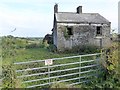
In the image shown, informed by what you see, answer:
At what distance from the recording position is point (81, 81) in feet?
36.0

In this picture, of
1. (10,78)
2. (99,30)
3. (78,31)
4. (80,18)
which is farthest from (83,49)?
(10,78)

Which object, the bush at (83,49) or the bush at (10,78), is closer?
the bush at (10,78)

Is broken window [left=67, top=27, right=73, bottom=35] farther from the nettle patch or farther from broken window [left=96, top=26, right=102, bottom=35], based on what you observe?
broken window [left=96, top=26, right=102, bottom=35]

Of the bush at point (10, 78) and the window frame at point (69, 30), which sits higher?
the window frame at point (69, 30)

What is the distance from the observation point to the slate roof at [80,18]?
2955 cm

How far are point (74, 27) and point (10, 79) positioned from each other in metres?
21.5

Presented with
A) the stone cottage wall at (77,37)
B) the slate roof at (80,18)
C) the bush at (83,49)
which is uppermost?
the slate roof at (80,18)

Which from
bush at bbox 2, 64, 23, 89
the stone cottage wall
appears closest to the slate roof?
the stone cottage wall

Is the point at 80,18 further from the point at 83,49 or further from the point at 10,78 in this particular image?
the point at 10,78

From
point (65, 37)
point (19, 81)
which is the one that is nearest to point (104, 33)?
point (65, 37)

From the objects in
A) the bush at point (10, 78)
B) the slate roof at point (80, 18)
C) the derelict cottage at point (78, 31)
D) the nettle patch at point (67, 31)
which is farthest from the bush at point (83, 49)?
the bush at point (10, 78)

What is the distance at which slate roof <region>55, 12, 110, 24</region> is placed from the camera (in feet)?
97.0

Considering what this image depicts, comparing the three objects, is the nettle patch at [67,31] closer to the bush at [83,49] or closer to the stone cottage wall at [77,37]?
the stone cottage wall at [77,37]

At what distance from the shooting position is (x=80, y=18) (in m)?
30.6
